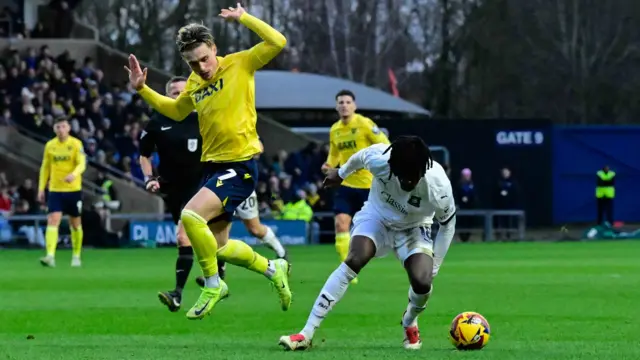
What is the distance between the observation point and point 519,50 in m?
57.5

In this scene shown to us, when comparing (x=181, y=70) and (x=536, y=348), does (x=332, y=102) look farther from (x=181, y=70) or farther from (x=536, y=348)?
(x=536, y=348)

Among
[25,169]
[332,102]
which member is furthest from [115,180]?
[332,102]

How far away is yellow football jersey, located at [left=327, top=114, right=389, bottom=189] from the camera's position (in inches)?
749

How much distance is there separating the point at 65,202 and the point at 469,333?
13.4 meters

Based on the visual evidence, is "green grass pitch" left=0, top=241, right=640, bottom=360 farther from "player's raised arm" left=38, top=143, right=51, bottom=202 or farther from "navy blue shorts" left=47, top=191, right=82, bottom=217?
"player's raised arm" left=38, top=143, right=51, bottom=202

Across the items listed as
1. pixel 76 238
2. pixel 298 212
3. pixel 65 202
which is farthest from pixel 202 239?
pixel 298 212

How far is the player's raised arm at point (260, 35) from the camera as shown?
11.6m

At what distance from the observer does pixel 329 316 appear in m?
13.8

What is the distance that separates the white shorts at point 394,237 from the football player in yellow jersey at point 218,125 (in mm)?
1688

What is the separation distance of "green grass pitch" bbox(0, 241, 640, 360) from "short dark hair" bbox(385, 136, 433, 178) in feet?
4.07

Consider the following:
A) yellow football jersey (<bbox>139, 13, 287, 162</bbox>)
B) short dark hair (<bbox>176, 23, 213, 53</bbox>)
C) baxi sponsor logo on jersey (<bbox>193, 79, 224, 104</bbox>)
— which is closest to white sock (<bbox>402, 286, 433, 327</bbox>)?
yellow football jersey (<bbox>139, 13, 287, 162</bbox>)

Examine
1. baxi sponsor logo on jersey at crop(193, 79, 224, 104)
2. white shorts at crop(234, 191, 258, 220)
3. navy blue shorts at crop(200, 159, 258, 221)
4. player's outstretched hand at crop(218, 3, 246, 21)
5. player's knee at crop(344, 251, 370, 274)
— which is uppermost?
player's outstretched hand at crop(218, 3, 246, 21)

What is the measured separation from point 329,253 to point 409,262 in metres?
17.1

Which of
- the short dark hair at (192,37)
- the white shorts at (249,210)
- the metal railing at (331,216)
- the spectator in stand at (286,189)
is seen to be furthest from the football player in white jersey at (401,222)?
the spectator in stand at (286,189)
